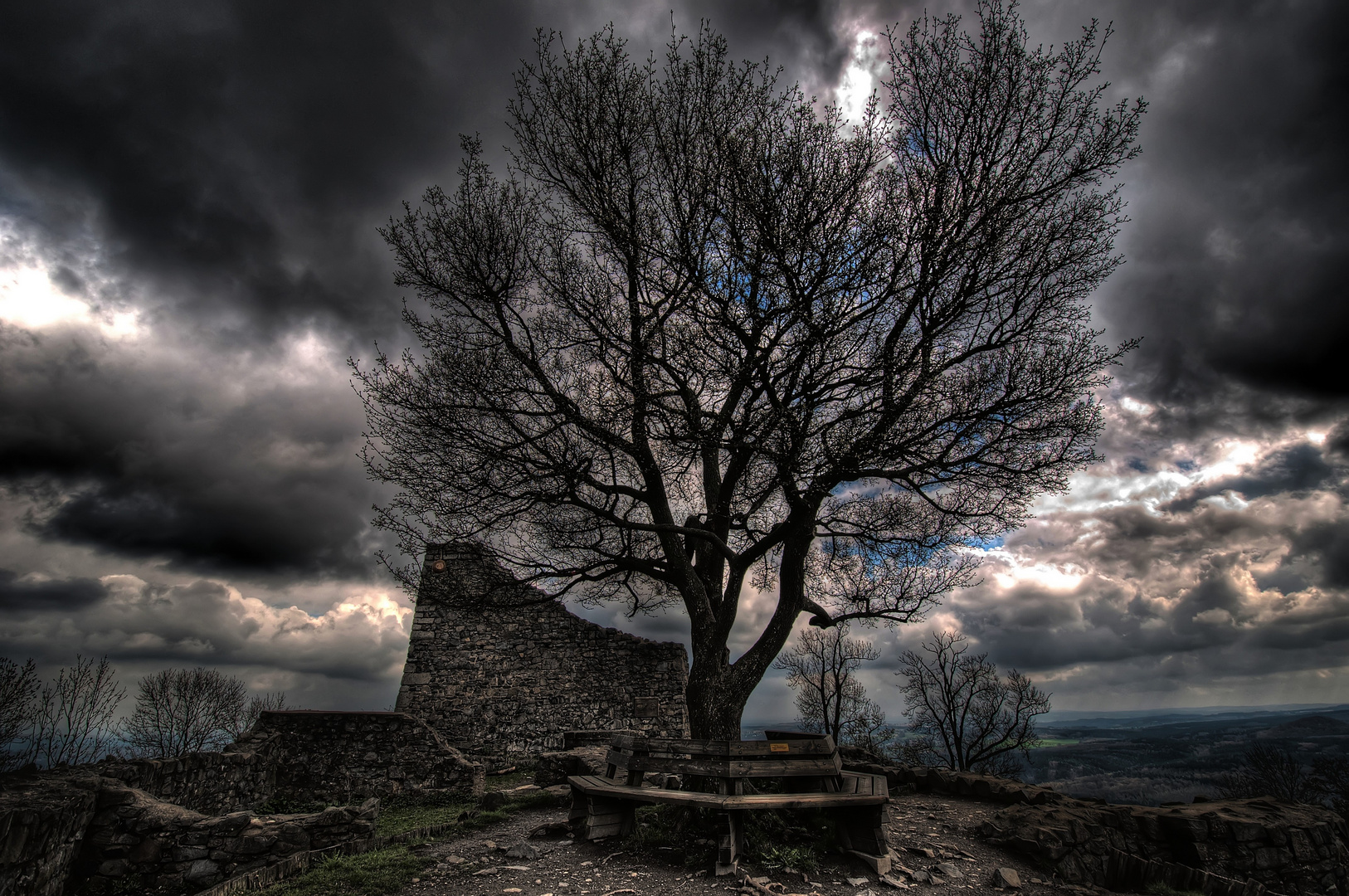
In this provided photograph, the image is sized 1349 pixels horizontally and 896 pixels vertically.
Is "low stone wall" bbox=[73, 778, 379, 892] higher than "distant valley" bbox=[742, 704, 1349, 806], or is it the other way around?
"low stone wall" bbox=[73, 778, 379, 892]

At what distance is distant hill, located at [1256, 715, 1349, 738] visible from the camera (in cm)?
5338

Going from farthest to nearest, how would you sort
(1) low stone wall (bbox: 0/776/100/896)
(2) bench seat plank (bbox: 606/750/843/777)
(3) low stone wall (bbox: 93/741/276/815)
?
1. (3) low stone wall (bbox: 93/741/276/815)
2. (2) bench seat plank (bbox: 606/750/843/777)
3. (1) low stone wall (bbox: 0/776/100/896)

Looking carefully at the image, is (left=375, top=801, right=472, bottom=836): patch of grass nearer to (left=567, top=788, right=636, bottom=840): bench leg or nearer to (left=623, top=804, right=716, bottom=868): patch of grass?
(left=567, top=788, right=636, bottom=840): bench leg

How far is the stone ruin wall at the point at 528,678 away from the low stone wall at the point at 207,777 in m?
3.58

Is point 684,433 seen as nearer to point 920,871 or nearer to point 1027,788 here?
point 920,871

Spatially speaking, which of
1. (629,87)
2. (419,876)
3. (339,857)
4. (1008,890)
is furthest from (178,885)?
(629,87)

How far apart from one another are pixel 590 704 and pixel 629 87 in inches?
521

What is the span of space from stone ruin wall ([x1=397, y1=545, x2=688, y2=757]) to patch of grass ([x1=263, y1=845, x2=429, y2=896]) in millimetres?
8033

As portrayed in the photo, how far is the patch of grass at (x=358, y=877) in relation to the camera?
5.10m

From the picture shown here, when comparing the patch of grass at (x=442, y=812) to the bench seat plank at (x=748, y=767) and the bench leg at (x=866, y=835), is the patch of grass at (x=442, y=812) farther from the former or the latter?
the bench leg at (x=866, y=835)

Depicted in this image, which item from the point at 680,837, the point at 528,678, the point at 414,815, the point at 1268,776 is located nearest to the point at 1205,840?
the point at 680,837

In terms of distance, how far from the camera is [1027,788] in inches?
334

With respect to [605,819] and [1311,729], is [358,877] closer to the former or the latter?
[605,819]

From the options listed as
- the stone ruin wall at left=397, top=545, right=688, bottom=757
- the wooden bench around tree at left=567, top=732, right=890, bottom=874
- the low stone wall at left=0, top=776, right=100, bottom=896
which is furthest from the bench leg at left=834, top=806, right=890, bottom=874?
the stone ruin wall at left=397, top=545, right=688, bottom=757
